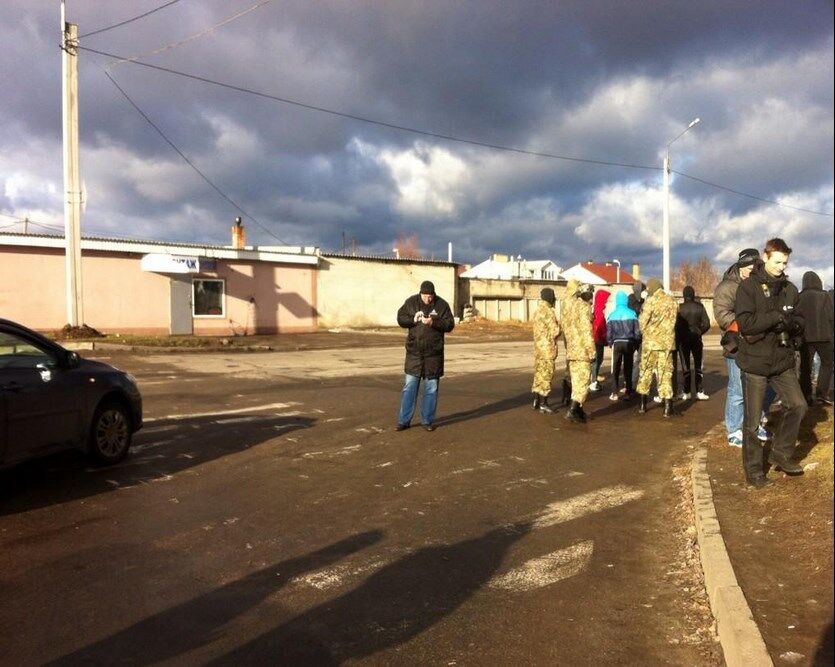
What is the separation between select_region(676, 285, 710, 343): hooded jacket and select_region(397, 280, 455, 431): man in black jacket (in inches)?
170

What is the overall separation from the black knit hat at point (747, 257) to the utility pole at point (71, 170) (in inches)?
835

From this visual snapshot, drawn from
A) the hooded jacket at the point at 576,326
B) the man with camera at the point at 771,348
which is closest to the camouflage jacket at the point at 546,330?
the hooded jacket at the point at 576,326

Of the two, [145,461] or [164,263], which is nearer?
[145,461]

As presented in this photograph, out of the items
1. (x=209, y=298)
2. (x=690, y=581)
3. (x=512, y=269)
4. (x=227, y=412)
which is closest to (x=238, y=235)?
(x=209, y=298)

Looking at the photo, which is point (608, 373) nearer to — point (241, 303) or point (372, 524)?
point (372, 524)

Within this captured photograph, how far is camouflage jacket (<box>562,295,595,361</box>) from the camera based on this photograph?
8898 millimetres

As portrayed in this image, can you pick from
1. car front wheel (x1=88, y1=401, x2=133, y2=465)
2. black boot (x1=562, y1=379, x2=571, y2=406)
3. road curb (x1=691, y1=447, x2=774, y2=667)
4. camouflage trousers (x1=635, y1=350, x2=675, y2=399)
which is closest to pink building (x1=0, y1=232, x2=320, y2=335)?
black boot (x1=562, y1=379, x2=571, y2=406)

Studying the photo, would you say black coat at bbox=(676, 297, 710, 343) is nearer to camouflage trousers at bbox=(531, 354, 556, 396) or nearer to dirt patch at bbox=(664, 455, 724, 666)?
camouflage trousers at bbox=(531, 354, 556, 396)

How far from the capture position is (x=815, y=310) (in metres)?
8.62

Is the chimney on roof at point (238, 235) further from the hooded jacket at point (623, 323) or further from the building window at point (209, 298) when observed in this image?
the hooded jacket at point (623, 323)

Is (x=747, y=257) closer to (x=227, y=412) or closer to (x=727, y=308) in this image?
(x=727, y=308)

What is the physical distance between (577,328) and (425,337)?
2.18 m

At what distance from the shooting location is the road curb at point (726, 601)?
301 cm

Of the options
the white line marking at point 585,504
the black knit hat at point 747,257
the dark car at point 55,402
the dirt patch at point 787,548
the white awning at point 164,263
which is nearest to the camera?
the dirt patch at point 787,548
